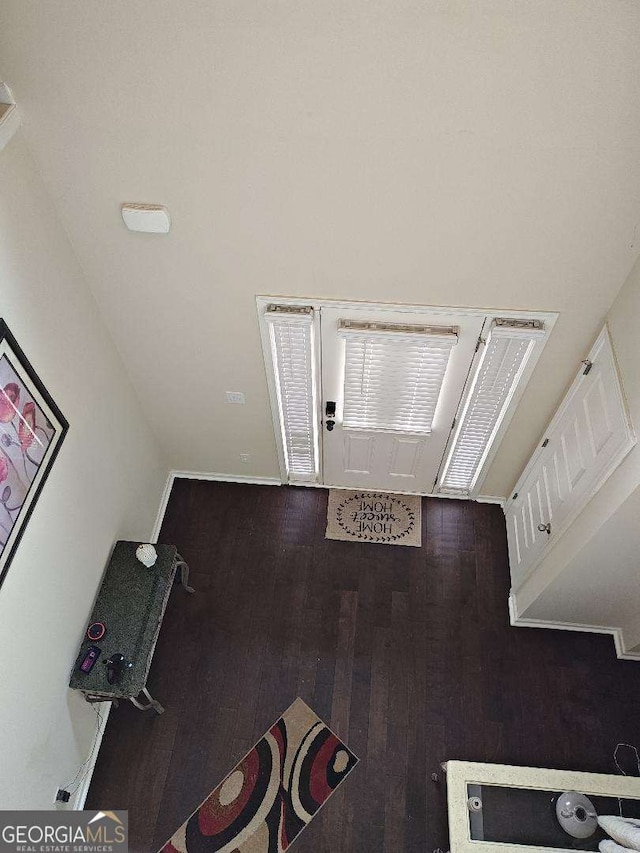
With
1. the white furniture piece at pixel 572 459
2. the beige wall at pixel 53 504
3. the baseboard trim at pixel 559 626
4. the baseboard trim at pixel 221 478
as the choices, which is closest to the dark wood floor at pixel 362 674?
the baseboard trim at pixel 559 626

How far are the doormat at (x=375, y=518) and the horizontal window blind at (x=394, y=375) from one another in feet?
2.62

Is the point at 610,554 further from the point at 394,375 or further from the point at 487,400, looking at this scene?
the point at 394,375

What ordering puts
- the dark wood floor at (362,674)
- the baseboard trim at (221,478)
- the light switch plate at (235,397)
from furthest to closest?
1. the baseboard trim at (221,478)
2. the light switch plate at (235,397)
3. the dark wood floor at (362,674)

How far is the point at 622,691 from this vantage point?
11.2ft

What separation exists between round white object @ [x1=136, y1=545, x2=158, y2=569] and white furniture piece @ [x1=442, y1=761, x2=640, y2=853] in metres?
1.82

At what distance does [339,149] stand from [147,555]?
87.3 inches

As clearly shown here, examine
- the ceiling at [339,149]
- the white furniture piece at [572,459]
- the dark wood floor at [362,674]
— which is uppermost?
the ceiling at [339,149]

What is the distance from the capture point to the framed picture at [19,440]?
7.00ft

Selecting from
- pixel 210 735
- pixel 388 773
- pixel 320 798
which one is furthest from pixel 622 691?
pixel 210 735

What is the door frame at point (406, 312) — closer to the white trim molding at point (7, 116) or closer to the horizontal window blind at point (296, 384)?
the horizontal window blind at point (296, 384)

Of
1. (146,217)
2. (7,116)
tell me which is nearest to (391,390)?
(146,217)

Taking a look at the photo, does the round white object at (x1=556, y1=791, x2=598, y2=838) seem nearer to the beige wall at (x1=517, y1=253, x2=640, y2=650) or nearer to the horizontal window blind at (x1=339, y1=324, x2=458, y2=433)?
the beige wall at (x1=517, y1=253, x2=640, y2=650)

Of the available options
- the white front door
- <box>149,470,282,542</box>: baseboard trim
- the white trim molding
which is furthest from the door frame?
the white trim molding

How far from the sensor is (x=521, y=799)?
2.81 m
